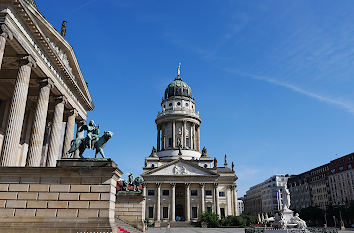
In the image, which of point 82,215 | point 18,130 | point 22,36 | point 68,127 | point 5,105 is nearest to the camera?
point 82,215

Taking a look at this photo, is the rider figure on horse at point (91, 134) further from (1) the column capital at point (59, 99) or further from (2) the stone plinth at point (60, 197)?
(1) the column capital at point (59, 99)

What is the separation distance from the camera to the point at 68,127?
107 ft

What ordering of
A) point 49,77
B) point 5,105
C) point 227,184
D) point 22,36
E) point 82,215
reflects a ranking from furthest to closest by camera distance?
point 227,184
point 5,105
point 49,77
point 22,36
point 82,215

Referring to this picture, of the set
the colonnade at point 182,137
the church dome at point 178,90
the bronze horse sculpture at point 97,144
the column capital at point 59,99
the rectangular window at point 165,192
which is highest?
the church dome at point 178,90

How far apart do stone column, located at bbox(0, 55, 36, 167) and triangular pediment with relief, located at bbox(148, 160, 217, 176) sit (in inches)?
2232

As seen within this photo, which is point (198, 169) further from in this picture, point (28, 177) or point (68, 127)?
point (28, 177)

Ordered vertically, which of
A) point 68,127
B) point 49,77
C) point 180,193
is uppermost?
point 49,77

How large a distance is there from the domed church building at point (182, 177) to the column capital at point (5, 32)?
57353mm

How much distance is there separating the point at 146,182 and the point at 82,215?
62.0 metres

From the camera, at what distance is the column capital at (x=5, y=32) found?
1794 centimetres

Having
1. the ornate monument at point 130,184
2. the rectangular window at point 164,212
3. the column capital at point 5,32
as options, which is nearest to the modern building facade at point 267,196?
the rectangular window at point 164,212

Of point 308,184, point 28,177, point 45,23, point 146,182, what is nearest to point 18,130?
point 28,177

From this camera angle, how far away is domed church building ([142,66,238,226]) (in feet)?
243

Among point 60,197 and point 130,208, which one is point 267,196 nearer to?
point 130,208
